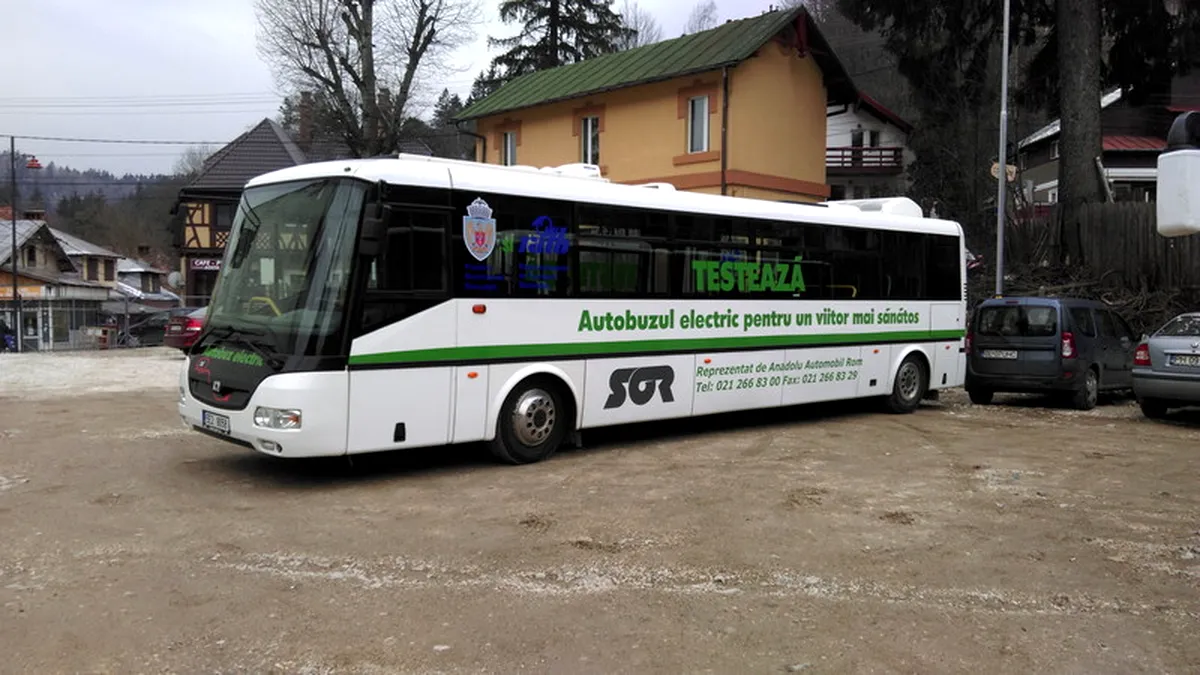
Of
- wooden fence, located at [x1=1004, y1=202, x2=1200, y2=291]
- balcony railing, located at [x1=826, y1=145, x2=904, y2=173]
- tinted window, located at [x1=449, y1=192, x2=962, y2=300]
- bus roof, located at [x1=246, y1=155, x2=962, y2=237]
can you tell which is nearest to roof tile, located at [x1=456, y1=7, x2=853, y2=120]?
wooden fence, located at [x1=1004, y1=202, x2=1200, y2=291]

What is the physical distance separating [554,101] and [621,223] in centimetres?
1823

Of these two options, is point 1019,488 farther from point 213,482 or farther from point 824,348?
point 213,482

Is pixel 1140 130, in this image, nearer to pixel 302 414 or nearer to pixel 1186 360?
pixel 1186 360

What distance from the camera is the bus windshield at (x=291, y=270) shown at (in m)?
7.64

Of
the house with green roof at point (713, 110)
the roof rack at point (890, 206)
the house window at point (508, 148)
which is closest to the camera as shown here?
the roof rack at point (890, 206)

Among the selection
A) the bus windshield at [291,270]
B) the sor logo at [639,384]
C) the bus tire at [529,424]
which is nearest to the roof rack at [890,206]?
the sor logo at [639,384]

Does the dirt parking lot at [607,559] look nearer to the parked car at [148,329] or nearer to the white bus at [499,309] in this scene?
the white bus at [499,309]

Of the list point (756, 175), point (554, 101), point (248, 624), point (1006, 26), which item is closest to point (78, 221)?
point (554, 101)

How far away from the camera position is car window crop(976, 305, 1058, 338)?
543 inches

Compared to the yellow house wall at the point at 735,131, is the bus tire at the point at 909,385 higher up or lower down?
lower down

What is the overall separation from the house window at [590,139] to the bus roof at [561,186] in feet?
46.9

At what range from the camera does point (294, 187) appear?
8281 millimetres

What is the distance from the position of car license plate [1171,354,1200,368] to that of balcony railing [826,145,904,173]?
3627cm

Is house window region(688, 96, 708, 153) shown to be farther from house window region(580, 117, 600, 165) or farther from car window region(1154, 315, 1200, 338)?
car window region(1154, 315, 1200, 338)
